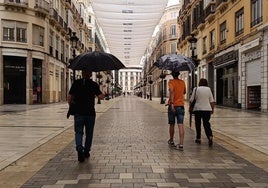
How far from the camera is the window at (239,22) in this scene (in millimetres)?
27594

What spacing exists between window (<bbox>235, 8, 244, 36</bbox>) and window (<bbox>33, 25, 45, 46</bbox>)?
17.9 metres

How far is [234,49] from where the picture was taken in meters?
29.0

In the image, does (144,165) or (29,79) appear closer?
(144,165)

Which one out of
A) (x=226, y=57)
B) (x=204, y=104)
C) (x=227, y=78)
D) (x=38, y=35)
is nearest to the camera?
(x=204, y=104)

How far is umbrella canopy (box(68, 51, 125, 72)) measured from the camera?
7.98 m

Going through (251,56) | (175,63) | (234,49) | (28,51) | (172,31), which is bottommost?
(175,63)

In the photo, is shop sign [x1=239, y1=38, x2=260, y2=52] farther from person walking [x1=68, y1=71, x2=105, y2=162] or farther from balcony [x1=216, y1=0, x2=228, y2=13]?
person walking [x1=68, y1=71, x2=105, y2=162]

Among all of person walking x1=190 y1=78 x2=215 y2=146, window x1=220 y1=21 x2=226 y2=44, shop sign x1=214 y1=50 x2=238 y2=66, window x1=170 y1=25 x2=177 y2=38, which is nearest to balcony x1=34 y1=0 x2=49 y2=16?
window x1=220 y1=21 x2=226 y2=44

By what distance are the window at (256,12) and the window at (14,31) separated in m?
19.6

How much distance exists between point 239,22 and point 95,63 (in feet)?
73.2

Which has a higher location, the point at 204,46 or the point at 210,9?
the point at 210,9

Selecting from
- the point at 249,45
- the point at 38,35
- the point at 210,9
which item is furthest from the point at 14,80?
the point at 249,45

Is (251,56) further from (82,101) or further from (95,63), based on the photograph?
(82,101)

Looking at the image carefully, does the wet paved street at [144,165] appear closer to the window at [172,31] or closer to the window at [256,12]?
the window at [256,12]
